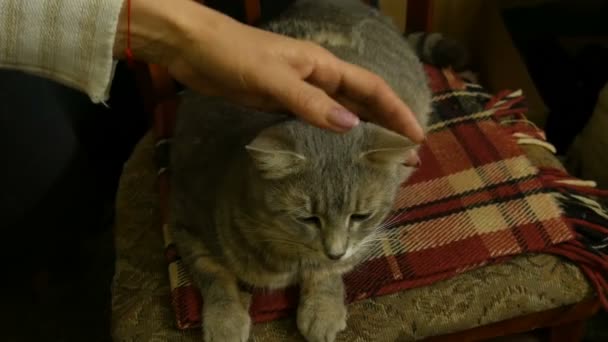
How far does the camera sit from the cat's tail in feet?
3.84

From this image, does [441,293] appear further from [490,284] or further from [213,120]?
[213,120]

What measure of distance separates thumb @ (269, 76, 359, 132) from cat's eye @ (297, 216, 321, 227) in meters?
0.14

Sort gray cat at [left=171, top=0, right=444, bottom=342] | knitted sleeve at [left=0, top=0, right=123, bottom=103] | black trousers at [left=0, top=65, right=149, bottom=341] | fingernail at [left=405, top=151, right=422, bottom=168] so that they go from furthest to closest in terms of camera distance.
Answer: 1. black trousers at [left=0, top=65, right=149, bottom=341]
2. fingernail at [left=405, top=151, right=422, bottom=168]
3. gray cat at [left=171, top=0, right=444, bottom=342]
4. knitted sleeve at [left=0, top=0, right=123, bottom=103]

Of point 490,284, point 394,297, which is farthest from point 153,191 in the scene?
point 490,284

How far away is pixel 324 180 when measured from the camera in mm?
750

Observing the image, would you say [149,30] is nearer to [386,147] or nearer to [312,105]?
[312,105]

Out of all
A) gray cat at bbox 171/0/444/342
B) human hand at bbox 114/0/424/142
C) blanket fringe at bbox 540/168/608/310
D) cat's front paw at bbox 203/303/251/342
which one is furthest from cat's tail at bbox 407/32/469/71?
cat's front paw at bbox 203/303/251/342

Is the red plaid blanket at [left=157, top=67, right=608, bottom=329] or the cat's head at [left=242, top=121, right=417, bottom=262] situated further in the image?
the red plaid blanket at [left=157, top=67, right=608, bottom=329]

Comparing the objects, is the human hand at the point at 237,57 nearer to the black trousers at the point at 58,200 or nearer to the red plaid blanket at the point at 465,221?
the red plaid blanket at the point at 465,221

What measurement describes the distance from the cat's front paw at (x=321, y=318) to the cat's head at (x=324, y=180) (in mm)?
69

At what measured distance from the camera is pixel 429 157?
1.00 metres

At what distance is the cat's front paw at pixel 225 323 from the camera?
80cm

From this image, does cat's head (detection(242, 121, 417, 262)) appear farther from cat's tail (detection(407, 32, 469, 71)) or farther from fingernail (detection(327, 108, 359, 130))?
cat's tail (detection(407, 32, 469, 71))

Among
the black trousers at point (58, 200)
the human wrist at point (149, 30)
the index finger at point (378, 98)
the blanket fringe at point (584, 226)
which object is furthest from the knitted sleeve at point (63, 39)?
the blanket fringe at point (584, 226)
